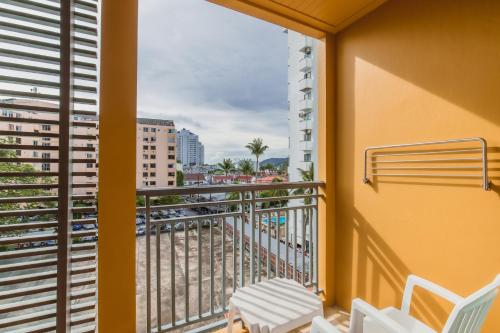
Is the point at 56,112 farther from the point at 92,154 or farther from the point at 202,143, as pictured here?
the point at 202,143

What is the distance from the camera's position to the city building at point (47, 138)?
1.08m

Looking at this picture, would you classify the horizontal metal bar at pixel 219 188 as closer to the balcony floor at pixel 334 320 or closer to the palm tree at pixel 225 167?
the palm tree at pixel 225 167

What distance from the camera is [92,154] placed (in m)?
1.31

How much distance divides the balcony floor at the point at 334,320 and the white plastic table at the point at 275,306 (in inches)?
17.9

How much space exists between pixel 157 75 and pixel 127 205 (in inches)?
79.6

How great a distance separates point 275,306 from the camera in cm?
137

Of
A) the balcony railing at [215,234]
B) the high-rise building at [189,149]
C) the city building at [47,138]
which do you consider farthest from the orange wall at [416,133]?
the city building at [47,138]

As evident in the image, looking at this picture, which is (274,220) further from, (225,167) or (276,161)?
(276,161)

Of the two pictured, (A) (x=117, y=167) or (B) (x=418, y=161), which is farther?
(B) (x=418, y=161)

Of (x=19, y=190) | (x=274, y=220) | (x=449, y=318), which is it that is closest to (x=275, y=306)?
(x=449, y=318)

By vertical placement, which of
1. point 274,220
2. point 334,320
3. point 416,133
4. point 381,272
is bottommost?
point 334,320

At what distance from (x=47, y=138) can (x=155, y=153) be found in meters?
0.69

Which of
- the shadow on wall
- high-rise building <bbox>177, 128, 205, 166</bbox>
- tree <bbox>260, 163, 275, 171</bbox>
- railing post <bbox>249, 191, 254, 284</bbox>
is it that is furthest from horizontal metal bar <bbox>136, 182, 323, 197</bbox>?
tree <bbox>260, 163, 275, 171</bbox>

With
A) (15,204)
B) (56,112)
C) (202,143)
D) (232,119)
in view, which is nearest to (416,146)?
(202,143)
